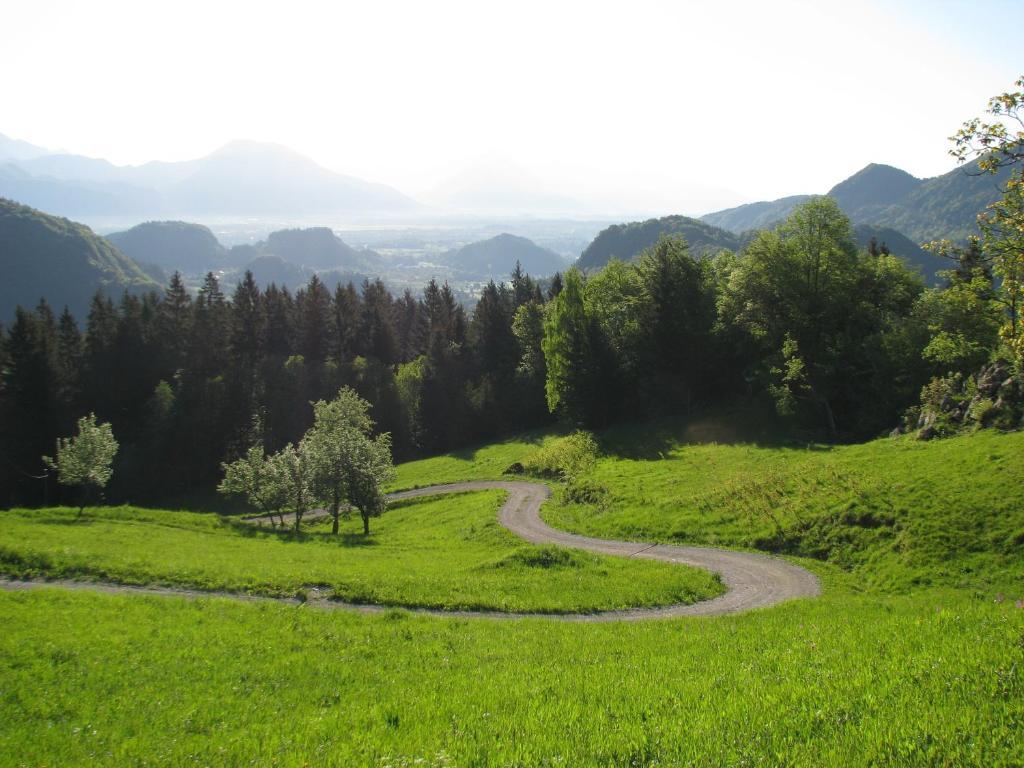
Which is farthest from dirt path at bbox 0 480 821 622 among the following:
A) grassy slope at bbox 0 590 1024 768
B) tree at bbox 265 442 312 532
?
tree at bbox 265 442 312 532

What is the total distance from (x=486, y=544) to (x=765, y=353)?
42.6 m

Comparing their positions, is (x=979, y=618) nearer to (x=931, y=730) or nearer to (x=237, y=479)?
(x=931, y=730)

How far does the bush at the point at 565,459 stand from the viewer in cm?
5656

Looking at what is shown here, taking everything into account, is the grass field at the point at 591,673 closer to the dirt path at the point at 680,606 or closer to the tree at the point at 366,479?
the dirt path at the point at 680,606

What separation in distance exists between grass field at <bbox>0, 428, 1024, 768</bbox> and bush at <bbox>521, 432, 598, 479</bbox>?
89.1 ft

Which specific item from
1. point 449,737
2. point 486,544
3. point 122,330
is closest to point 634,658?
point 449,737

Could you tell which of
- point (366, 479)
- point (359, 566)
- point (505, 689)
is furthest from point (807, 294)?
point (505, 689)

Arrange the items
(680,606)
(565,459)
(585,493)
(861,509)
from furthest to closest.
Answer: (565,459) → (585,493) → (861,509) → (680,606)

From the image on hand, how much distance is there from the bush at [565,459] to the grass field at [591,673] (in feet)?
89.1

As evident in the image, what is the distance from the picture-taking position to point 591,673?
45.6 feet

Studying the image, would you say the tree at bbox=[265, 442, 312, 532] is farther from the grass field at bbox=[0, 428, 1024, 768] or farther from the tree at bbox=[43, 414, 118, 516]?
the grass field at bbox=[0, 428, 1024, 768]

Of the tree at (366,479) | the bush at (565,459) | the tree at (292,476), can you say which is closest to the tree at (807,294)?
the bush at (565,459)

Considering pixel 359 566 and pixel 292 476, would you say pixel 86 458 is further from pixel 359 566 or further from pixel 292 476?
pixel 359 566

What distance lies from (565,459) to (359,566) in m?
31.8
